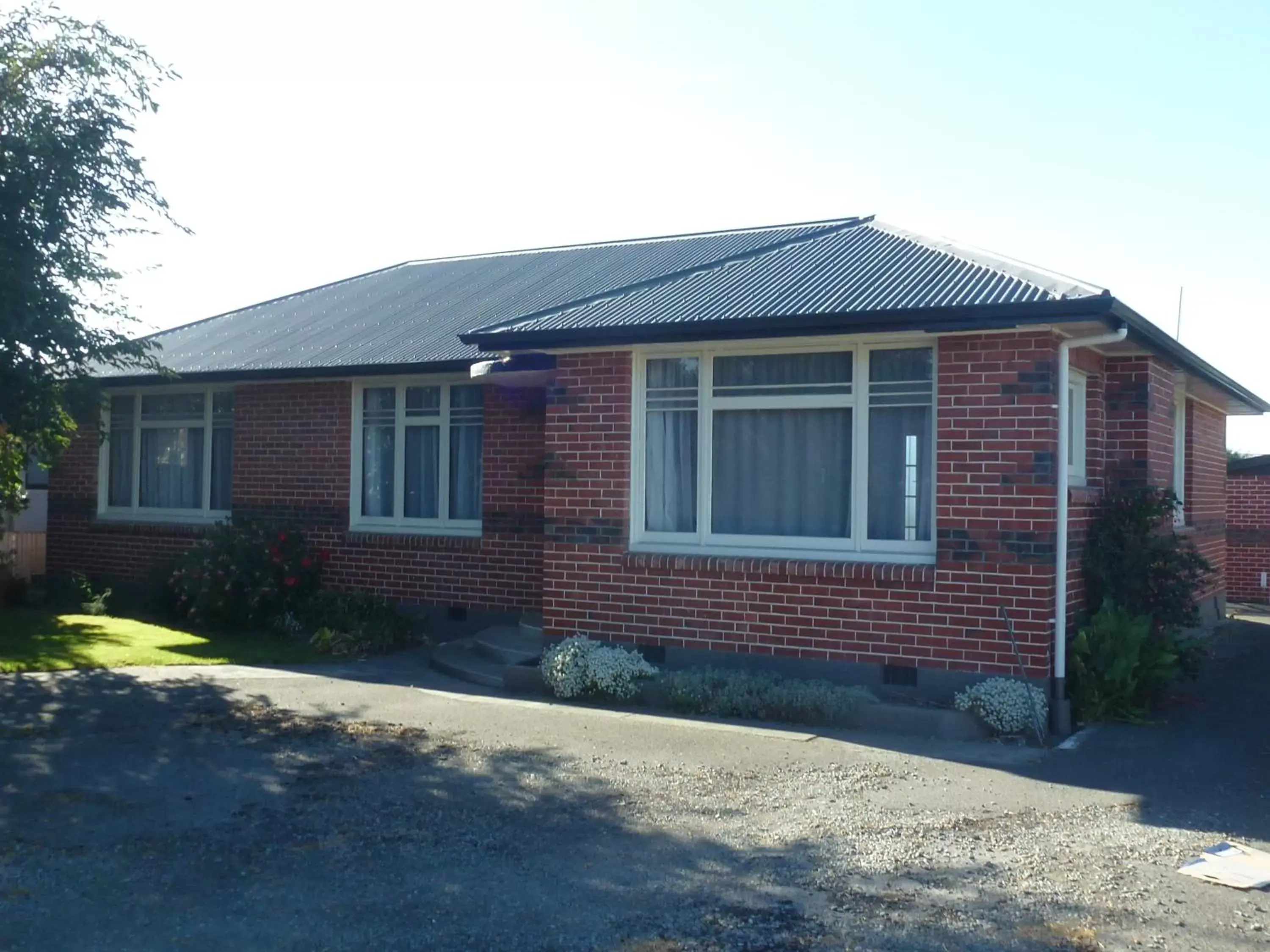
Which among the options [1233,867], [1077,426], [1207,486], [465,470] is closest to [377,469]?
[465,470]

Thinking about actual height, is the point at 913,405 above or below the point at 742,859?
above

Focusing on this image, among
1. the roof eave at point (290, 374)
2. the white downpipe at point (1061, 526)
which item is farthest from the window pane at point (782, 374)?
the roof eave at point (290, 374)

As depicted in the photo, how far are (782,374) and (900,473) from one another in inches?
51.9

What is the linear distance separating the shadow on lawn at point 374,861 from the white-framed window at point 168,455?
7.74 m

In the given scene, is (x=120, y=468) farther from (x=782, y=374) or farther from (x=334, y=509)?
(x=782, y=374)

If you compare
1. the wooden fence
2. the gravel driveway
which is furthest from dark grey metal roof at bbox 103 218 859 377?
the gravel driveway

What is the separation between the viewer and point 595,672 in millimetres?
10383

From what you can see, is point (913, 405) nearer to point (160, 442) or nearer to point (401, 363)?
point (401, 363)

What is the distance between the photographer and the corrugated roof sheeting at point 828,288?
9.52 m

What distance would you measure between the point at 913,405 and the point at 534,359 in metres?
3.58

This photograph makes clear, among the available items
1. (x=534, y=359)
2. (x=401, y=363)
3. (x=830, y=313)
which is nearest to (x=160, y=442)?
(x=401, y=363)

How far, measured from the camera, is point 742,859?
20.4 ft

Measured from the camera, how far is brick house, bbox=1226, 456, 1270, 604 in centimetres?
2094

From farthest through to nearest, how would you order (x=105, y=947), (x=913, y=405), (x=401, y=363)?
(x=401, y=363) < (x=913, y=405) < (x=105, y=947)
